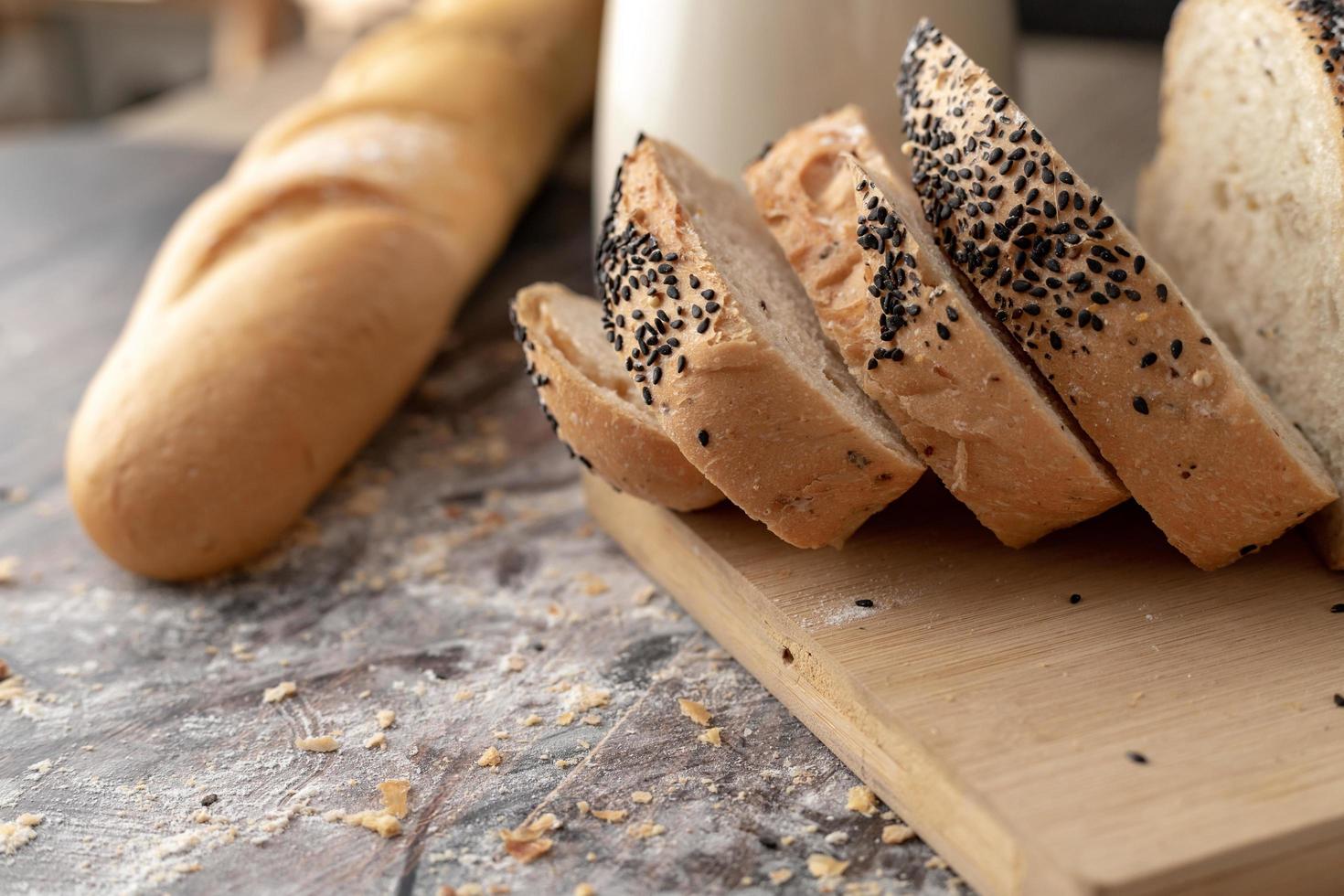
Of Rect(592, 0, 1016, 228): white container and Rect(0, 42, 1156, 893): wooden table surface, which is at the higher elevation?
Rect(592, 0, 1016, 228): white container

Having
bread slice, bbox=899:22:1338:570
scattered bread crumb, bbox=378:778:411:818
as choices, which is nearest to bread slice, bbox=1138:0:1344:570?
bread slice, bbox=899:22:1338:570

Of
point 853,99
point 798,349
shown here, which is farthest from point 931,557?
point 853,99

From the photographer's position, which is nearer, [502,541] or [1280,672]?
[1280,672]

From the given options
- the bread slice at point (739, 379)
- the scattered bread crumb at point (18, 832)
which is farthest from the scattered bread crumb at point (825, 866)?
the scattered bread crumb at point (18, 832)

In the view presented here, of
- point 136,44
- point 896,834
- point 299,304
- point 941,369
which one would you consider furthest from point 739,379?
point 136,44

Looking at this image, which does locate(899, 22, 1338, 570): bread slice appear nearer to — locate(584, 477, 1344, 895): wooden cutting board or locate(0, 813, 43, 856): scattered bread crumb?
locate(584, 477, 1344, 895): wooden cutting board

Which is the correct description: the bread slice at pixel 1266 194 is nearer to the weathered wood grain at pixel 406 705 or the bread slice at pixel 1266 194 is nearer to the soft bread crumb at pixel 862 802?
the soft bread crumb at pixel 862 802

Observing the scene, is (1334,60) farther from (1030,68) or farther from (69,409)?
(69,409)
